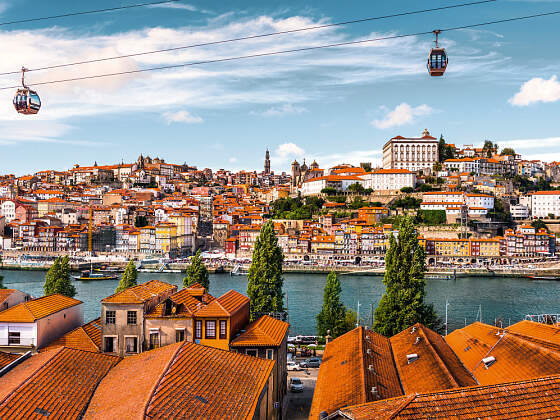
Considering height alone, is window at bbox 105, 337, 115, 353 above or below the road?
above

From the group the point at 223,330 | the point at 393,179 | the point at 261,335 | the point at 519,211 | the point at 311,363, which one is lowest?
the point at 311,363

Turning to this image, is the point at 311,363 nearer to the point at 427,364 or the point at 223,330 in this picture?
the point at 223,330

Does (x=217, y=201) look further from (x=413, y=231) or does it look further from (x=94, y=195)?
(x=413, y=231)

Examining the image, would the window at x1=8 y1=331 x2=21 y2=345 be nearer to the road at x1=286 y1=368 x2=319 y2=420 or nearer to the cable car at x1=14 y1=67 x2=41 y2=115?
the cable car at x1=14 y1=67 x2=41 y2=115

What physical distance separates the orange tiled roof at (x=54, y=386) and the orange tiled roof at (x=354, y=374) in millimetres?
2572

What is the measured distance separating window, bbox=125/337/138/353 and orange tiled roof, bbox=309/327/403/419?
300cm

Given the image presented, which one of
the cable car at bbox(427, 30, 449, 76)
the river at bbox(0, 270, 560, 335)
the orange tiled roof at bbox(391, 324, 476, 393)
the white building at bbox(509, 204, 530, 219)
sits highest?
the cable car at bbox(427, 30, 449, 76)

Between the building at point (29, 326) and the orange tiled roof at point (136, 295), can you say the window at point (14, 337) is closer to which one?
the building at point (29, 326)

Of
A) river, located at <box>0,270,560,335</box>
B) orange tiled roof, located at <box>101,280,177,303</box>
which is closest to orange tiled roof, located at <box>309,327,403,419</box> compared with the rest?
orange tiled roof, located at <box>101,280,177,303</box>

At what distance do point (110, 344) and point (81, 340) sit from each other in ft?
2.02

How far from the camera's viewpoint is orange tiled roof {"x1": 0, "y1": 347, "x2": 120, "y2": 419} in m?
4.55

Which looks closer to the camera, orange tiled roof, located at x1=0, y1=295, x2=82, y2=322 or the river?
orange tiled roof, located at x1=0, y1=295, x2=82, y2=322

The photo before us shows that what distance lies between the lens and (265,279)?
12695 mm

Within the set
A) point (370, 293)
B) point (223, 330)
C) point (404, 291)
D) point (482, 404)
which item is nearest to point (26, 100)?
point (223, 330)
